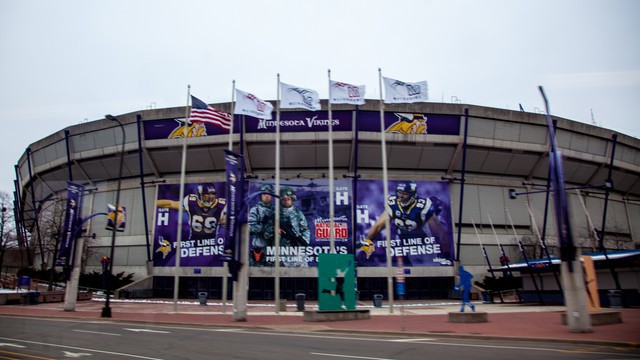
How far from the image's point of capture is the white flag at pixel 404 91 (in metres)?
29.2

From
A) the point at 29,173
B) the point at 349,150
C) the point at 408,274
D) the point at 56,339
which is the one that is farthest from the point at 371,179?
the point at 29,173

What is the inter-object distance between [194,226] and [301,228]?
38.1ft

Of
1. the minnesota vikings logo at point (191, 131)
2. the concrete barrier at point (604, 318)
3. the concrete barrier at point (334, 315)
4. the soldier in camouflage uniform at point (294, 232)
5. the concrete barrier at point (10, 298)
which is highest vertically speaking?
the minnesota vikings logo at point (191, 131)

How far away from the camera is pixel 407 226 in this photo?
4419 centimetres

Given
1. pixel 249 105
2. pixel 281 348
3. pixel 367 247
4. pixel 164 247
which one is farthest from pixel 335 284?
pixel 164 247

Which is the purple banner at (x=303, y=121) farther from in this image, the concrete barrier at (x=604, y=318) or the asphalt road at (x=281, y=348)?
the asphalt road at (x=281, y=348)

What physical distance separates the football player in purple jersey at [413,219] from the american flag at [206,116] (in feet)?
65.2

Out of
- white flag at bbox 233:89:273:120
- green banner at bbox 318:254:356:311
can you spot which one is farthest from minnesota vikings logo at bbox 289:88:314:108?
green banner at bbox 318:254:356:311

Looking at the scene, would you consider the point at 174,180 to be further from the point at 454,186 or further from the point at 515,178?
the point at 515,178

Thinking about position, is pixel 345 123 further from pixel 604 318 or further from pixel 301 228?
pixel 604 318

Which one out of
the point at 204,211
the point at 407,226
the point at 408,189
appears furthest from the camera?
the point at 204,211

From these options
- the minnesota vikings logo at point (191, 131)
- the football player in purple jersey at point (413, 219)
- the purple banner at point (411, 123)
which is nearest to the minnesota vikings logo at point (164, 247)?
the minnesota vikings logo at point (191, 131)

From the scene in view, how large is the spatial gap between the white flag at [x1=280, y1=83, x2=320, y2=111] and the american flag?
14.4 feet

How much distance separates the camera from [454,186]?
1848 inches
